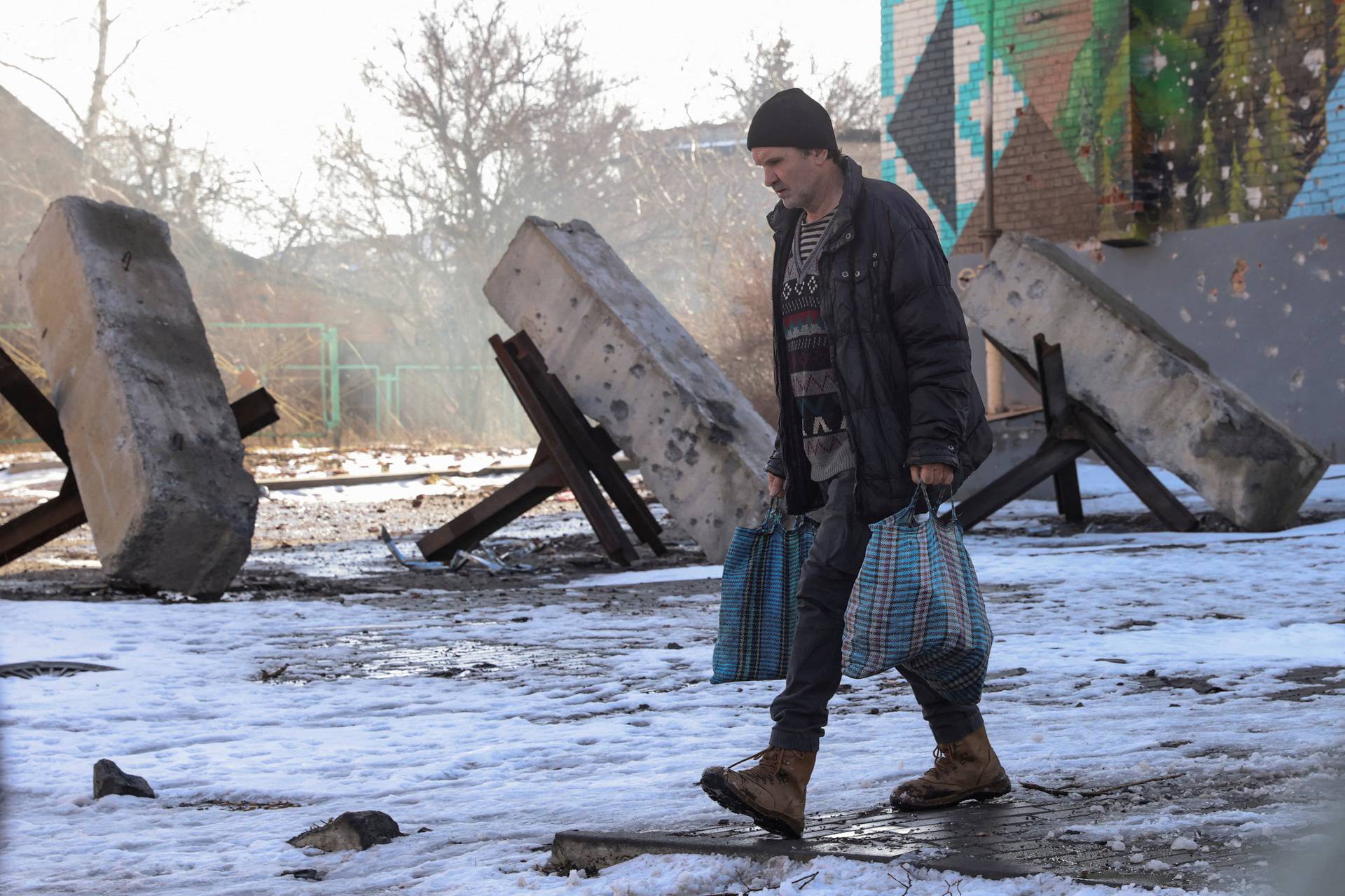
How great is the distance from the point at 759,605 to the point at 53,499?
518cm

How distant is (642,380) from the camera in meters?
8.03

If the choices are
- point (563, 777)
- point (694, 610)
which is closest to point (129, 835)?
point (563, 777)

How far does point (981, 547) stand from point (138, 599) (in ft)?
16.1

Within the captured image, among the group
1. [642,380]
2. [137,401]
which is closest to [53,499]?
[137,401]

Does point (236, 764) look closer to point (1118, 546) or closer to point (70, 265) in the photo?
point (70, 265)

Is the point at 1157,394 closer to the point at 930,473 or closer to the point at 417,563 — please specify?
the point at 417,563

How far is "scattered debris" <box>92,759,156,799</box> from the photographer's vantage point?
136 inches

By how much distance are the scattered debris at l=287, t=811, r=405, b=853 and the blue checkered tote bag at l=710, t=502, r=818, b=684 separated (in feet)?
2.62

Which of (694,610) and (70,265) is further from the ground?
(70,265)

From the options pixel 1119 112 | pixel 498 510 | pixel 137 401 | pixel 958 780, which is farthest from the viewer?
pixel 1119 112

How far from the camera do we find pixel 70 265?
7.21 m

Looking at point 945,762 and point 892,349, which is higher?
point 892,349

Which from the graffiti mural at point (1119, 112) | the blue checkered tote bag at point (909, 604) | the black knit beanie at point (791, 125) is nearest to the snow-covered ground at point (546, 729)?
the blue checkered tote bag at point (909, 604)

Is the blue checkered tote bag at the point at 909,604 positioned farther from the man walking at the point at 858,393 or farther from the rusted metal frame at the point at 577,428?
the rusted metal frame at the point at 577,428
